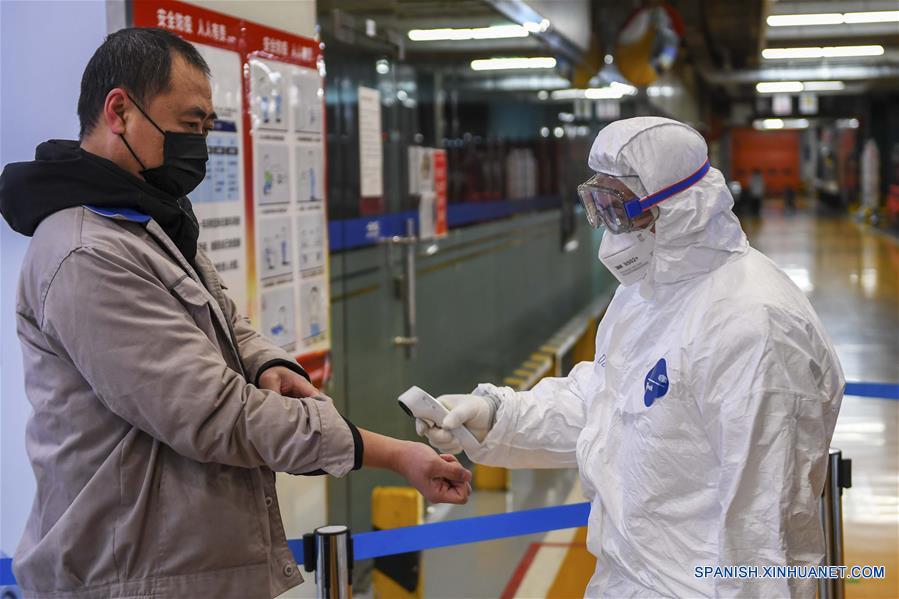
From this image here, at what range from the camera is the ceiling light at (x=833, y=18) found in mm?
16297

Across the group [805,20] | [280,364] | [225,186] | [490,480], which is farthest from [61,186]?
[805,20]

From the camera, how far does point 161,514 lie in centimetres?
171

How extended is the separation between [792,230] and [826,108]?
9.28 m

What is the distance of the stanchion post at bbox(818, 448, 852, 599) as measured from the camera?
286cm

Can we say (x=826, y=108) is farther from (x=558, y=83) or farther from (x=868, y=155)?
(x=558, y=83)

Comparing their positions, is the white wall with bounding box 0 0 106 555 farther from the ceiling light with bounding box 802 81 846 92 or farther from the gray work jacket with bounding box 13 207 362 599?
Result: the ceiling light with bounding box 802 81 846 92

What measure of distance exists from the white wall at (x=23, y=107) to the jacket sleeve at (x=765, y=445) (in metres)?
1.79

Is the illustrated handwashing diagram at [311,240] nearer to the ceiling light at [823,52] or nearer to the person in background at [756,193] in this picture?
the ceiling light at [823,52]

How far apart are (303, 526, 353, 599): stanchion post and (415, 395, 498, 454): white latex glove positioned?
0.93 feet

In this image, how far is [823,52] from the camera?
22016 mm

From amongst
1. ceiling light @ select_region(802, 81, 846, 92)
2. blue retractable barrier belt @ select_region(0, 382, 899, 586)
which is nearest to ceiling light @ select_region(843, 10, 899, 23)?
ceiling light @ select_region(802, 81, 846, 92)

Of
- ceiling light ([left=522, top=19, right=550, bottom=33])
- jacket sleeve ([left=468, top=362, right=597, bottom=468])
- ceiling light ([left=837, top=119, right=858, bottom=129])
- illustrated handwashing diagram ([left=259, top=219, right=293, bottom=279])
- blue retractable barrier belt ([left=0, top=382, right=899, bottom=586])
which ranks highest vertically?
ceiling light ([left=837, top=119, right=858, bottom=129])

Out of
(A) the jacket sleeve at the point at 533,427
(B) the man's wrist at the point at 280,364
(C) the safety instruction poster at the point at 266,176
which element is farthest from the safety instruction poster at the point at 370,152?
(B) the man's wrist at the point at 280,364

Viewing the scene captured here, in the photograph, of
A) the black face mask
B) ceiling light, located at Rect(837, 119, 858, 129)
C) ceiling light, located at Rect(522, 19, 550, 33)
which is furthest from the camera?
ceiling light, located at Rect(837, 119, 858, 129)
